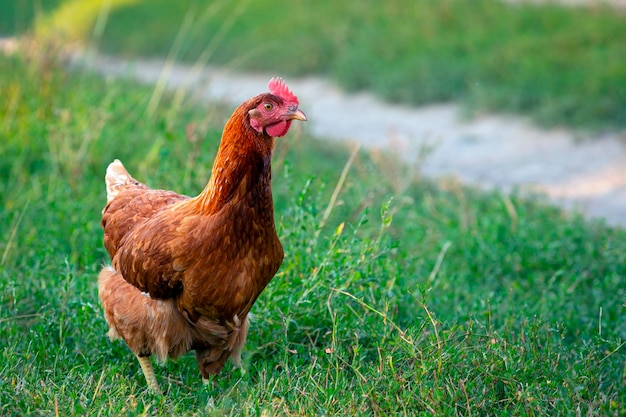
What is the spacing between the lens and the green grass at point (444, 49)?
329 inches

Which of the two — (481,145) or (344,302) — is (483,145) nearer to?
(481,145)

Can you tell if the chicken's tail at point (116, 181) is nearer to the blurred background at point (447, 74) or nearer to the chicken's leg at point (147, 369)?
the chicken's leg at point (147, 369)

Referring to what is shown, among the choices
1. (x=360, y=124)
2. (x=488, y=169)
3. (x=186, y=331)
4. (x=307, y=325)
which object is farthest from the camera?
(x=360, y=124)

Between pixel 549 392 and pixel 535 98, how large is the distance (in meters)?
5.87

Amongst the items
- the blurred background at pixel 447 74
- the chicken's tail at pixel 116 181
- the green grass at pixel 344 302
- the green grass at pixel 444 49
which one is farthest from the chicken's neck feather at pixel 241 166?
the green grass at pixel 444 49

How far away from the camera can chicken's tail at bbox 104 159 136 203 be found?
4035 millimetres

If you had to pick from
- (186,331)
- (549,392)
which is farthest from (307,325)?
(549,392)

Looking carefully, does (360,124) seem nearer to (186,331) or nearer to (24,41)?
(24,41)

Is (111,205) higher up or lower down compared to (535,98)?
lower down

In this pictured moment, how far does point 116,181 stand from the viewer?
4.12 meters

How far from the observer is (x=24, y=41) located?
7.82 metres

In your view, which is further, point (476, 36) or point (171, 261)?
point (476, 36)

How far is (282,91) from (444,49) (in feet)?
22.8

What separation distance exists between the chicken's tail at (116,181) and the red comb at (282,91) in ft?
3.79
